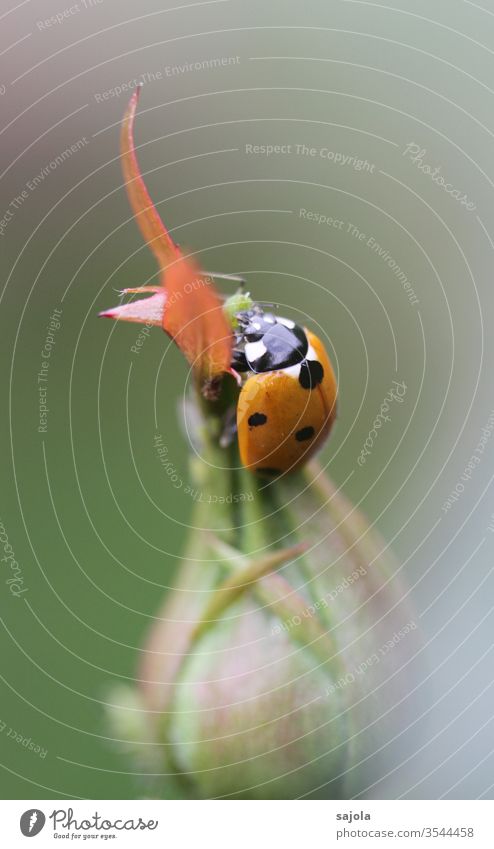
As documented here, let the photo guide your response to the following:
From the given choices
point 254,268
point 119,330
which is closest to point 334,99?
point 254,268

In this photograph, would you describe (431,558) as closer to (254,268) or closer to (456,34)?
(254,268)

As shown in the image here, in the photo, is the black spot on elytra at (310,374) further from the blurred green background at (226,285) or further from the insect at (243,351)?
the blurred green background at (226,285)

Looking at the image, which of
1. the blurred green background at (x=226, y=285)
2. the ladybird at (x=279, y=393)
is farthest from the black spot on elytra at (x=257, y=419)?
the blurred green background at (x=226, y=285)

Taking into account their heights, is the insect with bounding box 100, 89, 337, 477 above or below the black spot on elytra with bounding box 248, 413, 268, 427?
above

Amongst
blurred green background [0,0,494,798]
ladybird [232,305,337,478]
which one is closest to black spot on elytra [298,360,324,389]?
ladybird [232,305,337,478]

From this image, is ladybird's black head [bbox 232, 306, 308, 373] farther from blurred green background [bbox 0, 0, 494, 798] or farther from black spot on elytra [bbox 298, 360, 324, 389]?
blurred green background [bbox 0, 0, 494, 798]

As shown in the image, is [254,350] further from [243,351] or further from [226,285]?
[226,285]

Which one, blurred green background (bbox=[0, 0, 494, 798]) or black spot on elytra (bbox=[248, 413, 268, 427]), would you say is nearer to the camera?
black spot on elytra (bbox=[248, 413, 268, 427])
